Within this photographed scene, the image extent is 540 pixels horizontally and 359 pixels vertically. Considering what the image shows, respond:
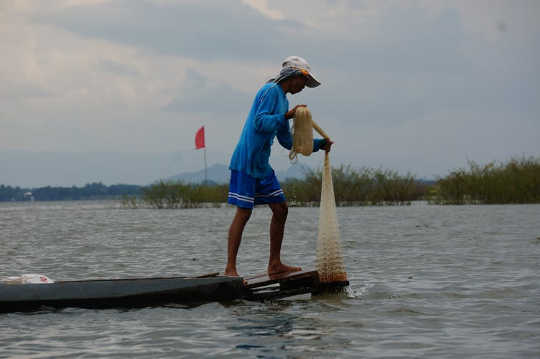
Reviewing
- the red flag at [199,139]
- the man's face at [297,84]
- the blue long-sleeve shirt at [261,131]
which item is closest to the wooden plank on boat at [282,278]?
the blue long-sleeve shirt at [261,131]

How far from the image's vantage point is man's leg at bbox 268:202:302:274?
23.0 ft

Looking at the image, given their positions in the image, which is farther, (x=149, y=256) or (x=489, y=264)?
(x=149, y=256)

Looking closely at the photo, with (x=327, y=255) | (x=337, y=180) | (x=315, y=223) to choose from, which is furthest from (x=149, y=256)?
(x=337, y=180)

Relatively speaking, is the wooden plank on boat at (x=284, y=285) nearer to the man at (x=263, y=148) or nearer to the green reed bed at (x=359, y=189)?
the man at (x=263, y=148)

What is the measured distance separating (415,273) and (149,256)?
14.9ft

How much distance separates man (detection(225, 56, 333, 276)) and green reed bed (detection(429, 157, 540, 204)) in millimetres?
21404

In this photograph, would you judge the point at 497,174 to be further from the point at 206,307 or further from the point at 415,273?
the point at 206,307

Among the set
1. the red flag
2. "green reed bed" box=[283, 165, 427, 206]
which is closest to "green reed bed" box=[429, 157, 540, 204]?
"green reed bed" box=[283, 165, 427, 206]

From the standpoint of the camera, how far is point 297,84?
6914mm

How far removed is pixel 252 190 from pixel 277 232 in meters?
0.52

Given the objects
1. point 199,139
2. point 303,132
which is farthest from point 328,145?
point 199,139

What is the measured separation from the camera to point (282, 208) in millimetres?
7016

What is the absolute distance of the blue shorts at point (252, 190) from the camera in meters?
6.81

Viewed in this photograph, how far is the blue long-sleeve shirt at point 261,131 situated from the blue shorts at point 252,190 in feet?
0.22
